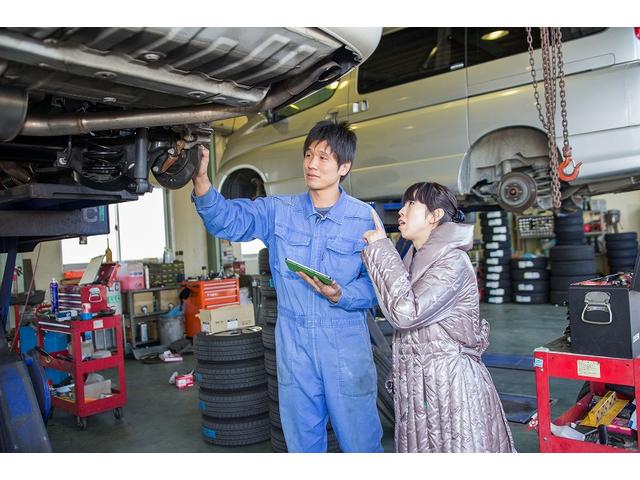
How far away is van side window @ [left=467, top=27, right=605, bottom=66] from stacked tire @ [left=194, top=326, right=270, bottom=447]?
2.33 m

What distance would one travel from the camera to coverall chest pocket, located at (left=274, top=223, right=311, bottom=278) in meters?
1.80

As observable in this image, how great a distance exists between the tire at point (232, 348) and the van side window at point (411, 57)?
2226 mm

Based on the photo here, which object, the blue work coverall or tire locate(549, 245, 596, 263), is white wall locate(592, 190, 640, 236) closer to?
tire locate(549, 245, 596, 263)

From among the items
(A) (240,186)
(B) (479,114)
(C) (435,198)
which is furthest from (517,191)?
(A) (240,186)

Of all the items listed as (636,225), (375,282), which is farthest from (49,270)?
(636,225)

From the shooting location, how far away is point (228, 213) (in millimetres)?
A: 1800

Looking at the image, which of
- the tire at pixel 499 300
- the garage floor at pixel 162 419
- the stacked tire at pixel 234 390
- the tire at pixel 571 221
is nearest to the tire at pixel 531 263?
the tire at pixel 499 300

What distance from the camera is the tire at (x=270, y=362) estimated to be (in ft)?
8.61

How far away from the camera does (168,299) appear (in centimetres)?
630

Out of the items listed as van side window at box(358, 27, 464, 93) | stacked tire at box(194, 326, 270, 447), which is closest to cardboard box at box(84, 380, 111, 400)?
stacked tire at box(194, 326, 270, 447)

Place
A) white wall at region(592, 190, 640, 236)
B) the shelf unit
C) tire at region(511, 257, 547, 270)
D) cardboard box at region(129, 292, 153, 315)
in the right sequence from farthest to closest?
1. white wall at region(592, 190, 640, 236)
2. tire at region(511, 257, 547, 270)
3. cardboard box at region(129, 292, 153, 315)
4. the shelf unit

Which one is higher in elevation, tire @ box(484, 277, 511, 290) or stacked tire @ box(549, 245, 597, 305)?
stacked tire @ box(549, 245, 597, 305)

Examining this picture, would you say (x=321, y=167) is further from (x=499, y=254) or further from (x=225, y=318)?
(x=499, y=254)

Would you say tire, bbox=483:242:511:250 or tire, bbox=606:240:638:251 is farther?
tire, bbox=606:240:638:251
